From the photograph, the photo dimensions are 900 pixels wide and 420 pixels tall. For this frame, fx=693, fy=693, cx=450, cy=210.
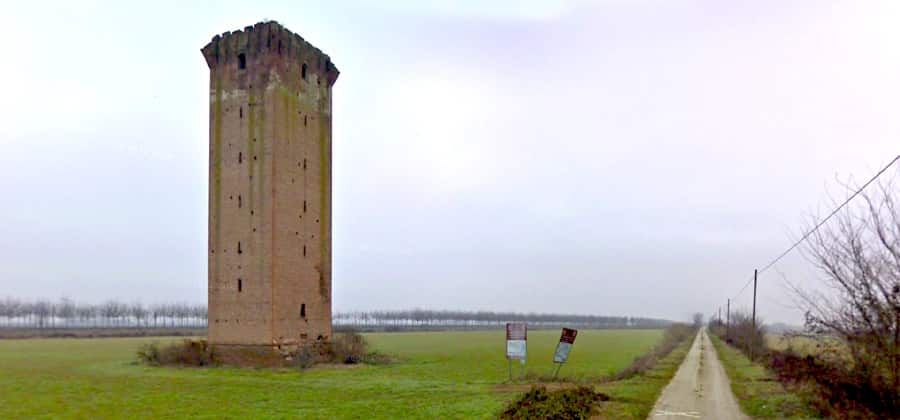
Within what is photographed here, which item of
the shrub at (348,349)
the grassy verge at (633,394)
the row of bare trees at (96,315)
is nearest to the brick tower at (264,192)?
the shrub at (348,349)

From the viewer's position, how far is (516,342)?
27375 mm

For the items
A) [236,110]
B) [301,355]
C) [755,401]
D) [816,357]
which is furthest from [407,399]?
[236,110]

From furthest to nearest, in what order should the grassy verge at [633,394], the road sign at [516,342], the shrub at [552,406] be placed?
the road sign at [516,342], the grassy verge at [633,394], the shrub at [552,406]

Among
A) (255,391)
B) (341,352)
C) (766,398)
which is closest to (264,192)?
(341,352)

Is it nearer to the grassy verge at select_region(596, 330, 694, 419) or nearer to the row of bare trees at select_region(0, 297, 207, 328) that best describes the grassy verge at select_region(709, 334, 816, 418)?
the grassy verge at select_region(596, 330, 694, 419)

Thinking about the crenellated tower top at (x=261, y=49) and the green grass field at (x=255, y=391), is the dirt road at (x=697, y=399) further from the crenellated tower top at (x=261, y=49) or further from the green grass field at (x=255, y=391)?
the crenellated tower top at (x=261, y=49)

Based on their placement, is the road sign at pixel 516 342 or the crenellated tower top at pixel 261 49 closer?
the road sign at pixel 516 342

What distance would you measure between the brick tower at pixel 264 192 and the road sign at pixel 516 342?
16101 mm

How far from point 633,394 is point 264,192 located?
80.3ft

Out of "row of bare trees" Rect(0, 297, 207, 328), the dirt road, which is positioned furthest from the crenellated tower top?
"row of bare trees" Rect(0, 297, 207, 328)

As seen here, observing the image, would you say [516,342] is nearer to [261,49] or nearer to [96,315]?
[261,49]

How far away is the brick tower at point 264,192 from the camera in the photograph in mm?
39094

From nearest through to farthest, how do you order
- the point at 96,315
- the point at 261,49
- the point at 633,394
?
the point at 633,394
the point at 261,49
the point at 96,315

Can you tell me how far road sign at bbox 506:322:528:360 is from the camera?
27.2m
